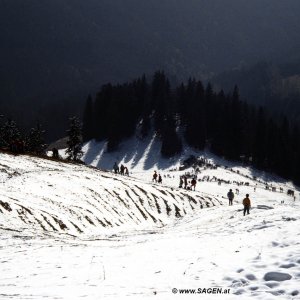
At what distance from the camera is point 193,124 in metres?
108

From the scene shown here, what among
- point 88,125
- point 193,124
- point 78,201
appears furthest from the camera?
point 88,125

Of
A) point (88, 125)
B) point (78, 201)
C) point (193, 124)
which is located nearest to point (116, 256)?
point (78, 201)

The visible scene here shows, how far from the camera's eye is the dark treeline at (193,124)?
104 m

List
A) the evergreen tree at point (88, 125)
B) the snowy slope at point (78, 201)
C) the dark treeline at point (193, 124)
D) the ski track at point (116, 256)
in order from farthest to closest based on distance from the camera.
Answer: the evergreen tree at point (88, 125) < the dark treeline at point (193, 124) < the snowy slope at point (78, 201) < the ski track at point (116, 256)

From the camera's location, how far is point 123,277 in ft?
35.7

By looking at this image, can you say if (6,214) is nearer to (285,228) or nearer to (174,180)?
(285,228)

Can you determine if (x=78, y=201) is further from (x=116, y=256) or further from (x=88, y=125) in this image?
(x=88, y=125)

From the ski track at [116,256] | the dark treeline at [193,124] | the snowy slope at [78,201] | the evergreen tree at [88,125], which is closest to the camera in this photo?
the ski track at [116,256]

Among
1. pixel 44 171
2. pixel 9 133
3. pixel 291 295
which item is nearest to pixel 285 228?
pixel 291 295


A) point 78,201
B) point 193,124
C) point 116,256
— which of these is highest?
point 193,124

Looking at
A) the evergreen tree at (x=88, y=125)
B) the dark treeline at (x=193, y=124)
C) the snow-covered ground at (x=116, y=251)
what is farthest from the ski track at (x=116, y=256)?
the evergreen tree at (x=88, y=125)

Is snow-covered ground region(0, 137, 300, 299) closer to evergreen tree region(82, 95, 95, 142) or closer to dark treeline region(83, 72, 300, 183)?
dark treeline region(83, 72, 300, 183)

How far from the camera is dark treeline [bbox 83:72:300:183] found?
103562mm

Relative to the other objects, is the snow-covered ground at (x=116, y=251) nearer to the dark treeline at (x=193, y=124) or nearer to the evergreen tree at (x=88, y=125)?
the dark treeline at (x=193, y=124)
